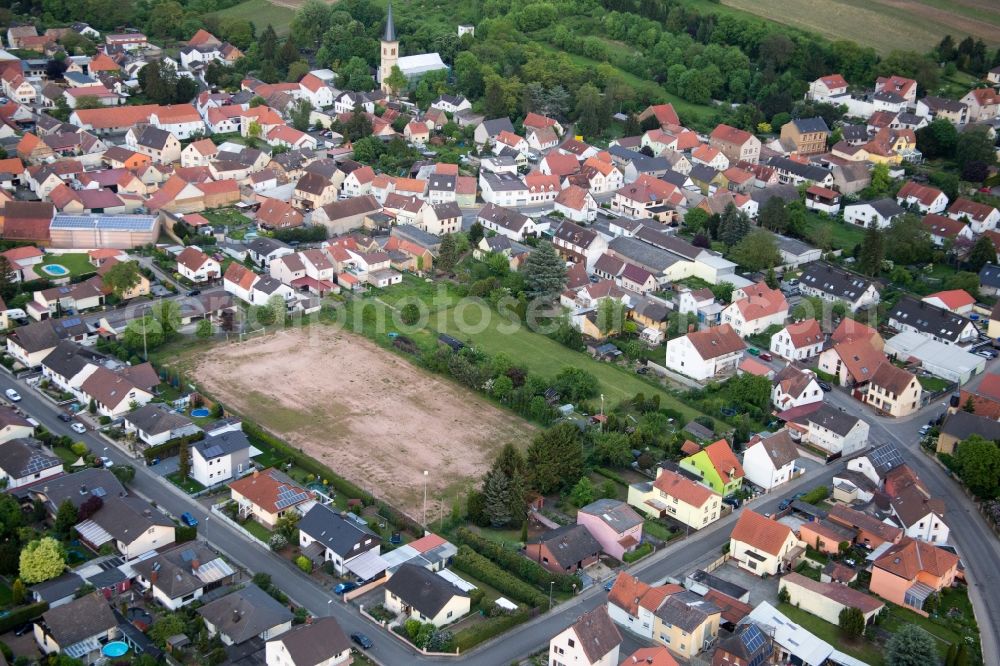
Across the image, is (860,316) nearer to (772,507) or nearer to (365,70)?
(772,507)

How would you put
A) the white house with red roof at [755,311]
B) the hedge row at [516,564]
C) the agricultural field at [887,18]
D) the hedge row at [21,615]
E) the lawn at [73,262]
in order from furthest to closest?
the agricultural field at [887,18], the lawn at [73,262], the white house with red roof at [755,311], the hedge row at [516,564], the hedge row at [21,615]

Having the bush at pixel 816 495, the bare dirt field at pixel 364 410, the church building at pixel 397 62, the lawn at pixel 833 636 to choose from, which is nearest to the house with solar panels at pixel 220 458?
the bare dirt field at pixel 364 410

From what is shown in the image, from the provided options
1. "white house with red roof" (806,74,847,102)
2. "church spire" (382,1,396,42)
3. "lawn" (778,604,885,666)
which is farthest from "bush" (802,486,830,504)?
"church spire" (382,1,396,42)

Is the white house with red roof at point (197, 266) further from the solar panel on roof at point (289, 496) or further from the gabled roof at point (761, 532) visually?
the gabled roof at point (761, 532)

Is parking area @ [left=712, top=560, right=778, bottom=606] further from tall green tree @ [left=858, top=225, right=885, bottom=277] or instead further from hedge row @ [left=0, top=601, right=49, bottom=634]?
tall green tree @ [left=858, top=225, right=885, bottom=277]

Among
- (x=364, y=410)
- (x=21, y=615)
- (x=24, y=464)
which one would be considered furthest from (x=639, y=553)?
(x=24, y=464)

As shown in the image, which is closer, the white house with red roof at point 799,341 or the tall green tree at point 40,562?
the tall green tree at point 40,562
